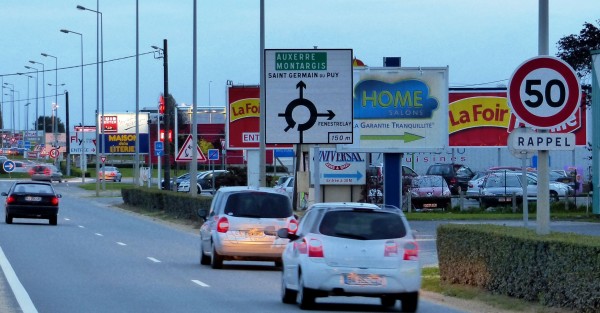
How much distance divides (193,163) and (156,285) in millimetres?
27307

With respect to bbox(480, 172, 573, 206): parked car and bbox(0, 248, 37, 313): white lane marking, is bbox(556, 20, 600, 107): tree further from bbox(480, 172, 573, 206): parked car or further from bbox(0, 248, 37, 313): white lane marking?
bbox(0, 248, 37, 313): white lane marking

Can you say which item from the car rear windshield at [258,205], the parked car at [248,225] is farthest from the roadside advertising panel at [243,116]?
the car rear windshield at [258,205]

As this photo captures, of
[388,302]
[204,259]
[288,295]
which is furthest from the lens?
[204,259]

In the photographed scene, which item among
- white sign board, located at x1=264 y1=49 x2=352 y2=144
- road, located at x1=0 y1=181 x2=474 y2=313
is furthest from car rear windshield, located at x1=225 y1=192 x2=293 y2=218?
white sign board, located at x1=264 y1=49 x2=352 y2=144

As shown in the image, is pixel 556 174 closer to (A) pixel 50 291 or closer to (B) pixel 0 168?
(A) pixel 50 291

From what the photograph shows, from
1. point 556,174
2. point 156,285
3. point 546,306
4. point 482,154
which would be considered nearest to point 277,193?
point 156,285

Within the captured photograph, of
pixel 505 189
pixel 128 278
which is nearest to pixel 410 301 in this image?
pixel 128 278

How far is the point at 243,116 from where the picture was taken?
205 ft

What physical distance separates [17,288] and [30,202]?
22327 mm

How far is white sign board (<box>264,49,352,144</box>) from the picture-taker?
33.2 m

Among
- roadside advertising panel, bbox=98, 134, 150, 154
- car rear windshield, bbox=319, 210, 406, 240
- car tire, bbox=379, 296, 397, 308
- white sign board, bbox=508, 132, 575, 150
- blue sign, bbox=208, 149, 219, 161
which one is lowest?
car tire, bbox=379, 296, 397, 308

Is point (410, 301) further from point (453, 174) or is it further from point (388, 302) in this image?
point (453, 174)

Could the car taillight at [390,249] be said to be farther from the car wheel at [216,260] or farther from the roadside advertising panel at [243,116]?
the roadside advertising panel at [243,116]

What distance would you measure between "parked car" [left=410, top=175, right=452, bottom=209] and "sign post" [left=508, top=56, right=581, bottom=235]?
36.0m
